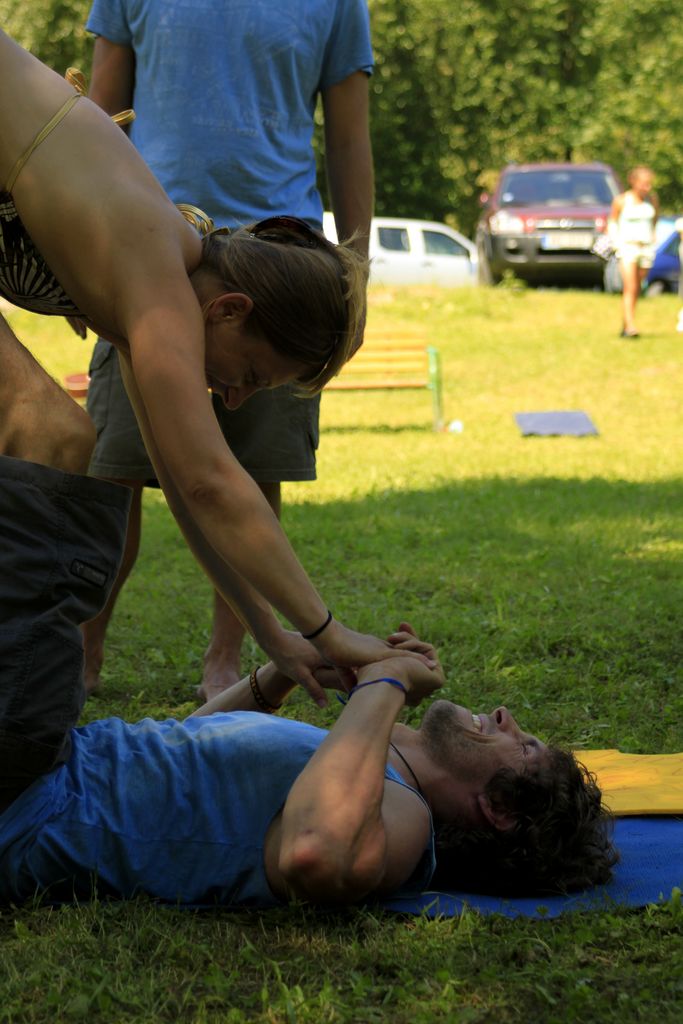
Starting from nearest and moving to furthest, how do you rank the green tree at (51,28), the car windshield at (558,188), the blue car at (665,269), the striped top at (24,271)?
the striped top at (24,271)
the car windshield at (558,188)
the blue car at (665,269)
the green tree at (51,28)

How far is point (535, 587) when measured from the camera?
20.4 ft

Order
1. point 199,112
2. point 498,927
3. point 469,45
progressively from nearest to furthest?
point 498,927 < point 199,112 < point 469,45

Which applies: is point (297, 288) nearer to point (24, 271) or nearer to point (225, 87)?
point (24, 271)

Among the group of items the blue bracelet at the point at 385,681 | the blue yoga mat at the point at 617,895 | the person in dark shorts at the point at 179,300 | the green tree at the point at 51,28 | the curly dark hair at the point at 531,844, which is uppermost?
the green tree at the point at 51,28

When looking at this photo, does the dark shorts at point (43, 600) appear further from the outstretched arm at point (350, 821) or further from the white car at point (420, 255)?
the white car at point (420, 255)

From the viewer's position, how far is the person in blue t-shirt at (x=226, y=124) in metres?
4.46

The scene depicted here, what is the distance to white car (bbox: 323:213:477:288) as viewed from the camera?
22.1 metres

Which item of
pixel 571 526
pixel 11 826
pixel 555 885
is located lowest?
pixel 571 526

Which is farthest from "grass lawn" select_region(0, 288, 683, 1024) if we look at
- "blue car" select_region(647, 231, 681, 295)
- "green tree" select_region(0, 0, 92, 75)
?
"green tree" select_region(0, 0, 92, 75)

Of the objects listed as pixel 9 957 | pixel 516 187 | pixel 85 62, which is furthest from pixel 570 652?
pixel 85 62

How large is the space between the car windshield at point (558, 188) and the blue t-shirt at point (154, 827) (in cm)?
1841

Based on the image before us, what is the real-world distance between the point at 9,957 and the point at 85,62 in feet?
107

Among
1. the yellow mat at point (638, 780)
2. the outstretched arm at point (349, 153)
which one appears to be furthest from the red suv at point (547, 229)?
the yellow mat at point (638, 780)

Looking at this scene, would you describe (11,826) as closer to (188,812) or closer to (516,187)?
(188,812)
